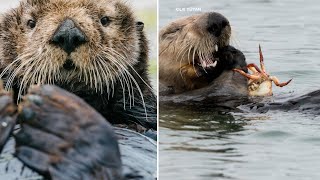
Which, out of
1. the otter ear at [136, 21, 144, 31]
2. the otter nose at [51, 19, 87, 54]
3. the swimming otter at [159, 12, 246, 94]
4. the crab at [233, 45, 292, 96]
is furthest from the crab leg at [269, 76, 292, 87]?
the otter nose at [51, 19, 87, 54]

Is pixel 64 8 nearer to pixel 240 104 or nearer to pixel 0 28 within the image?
pixel 0 28

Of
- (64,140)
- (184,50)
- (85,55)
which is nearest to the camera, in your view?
(64,140)

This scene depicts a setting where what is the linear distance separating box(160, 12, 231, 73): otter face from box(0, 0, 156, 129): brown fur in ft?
2.02

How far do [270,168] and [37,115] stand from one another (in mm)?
835

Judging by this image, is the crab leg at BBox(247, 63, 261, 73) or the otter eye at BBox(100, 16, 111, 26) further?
the crab leg at BBox(247, 63, 261, 73)

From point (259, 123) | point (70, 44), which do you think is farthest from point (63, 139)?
point (259, 123)

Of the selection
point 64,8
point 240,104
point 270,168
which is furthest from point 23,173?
point 240,104

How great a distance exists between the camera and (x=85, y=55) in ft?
8.77

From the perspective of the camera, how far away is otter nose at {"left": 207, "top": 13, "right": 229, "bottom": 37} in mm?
3490

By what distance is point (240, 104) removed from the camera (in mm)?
3541

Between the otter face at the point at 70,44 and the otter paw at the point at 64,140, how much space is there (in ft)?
1.00

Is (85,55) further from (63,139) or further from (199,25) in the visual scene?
(199,25)

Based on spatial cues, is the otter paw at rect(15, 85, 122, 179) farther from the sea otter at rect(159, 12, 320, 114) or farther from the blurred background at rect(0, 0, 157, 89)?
the sea otter at rect(159, 12, 320, 114)

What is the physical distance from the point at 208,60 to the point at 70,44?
1119 mm
